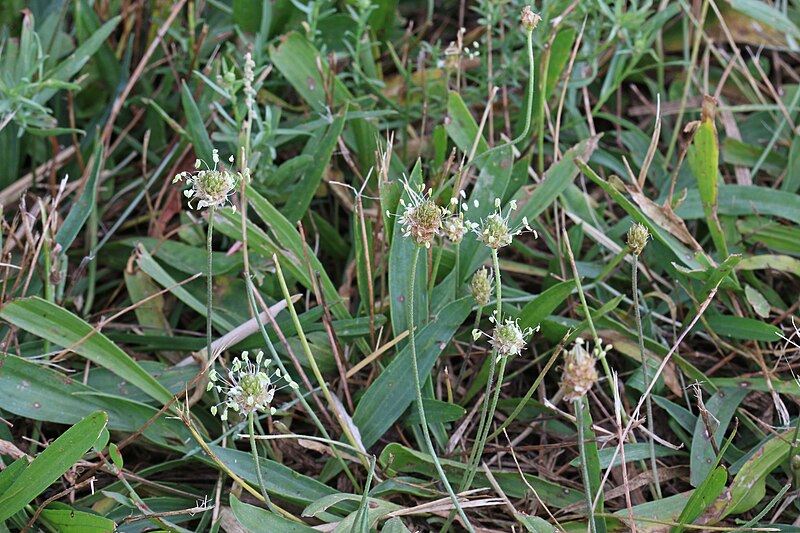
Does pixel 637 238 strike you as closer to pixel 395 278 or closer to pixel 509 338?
pixel 509 338

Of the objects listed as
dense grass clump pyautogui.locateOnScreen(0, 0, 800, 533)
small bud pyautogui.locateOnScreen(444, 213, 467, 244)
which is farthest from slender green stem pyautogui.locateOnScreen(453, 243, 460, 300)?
small bud pyautogui.locateOnScreen(444, 213, 467, 244)

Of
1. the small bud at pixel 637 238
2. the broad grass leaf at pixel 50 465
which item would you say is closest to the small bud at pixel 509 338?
the small bud at pixel 637 238

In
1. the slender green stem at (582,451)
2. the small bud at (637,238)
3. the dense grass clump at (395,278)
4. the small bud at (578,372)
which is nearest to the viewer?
the small bud at (578,372)

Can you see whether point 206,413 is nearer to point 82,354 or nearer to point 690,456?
point 82,354

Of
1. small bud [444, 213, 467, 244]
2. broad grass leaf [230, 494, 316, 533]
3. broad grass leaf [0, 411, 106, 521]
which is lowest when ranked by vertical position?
broad grass leaf [230, 494, 316, 533]

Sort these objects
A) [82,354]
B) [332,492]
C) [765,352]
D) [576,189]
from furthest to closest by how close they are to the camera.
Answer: [576,189]
[765,352]
[82,354]
[332,492]

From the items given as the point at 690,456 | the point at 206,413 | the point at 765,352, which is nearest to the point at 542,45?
the point at 765,352

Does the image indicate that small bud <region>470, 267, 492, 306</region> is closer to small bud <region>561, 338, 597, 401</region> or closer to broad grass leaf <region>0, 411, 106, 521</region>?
small bud <region>561, 338, 597, 401</region>

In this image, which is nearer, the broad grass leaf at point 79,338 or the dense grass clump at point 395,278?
the dense grass clump at point 395,278

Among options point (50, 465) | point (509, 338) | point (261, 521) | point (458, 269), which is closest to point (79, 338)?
→ point (50, 465)

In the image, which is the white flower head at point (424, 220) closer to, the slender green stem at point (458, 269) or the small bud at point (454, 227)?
the small bud at point (454, 227)

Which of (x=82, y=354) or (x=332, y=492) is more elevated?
(x=82, y=354)
